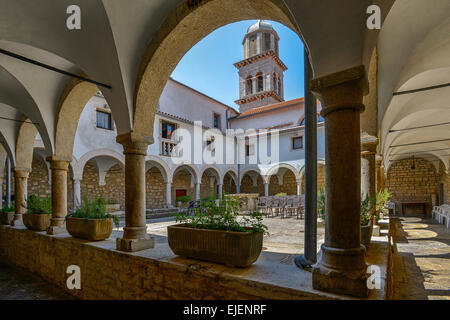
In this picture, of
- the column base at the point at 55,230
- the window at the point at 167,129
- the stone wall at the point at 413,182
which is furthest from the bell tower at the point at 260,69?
the column base at the point at 55,230

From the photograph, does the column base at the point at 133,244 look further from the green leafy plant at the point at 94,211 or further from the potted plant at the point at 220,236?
the green leafy plant at the point at 94,211

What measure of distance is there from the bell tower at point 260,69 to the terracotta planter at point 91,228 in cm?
1922

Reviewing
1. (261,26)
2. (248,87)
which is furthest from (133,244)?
→ (261,26)

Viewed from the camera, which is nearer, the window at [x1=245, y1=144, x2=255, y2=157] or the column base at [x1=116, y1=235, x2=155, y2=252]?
the column base at [x1=116, y1=235, x2=155, y2=252]

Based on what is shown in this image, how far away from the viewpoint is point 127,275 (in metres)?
3.12

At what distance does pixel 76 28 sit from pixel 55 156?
2.74 meters

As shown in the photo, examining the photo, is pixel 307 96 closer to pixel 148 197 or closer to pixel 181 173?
pixel 148 197

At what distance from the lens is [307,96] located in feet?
8.21

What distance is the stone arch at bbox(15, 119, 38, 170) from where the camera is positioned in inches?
260

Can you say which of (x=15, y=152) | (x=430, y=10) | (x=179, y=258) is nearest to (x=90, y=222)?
(x=179, y=258)

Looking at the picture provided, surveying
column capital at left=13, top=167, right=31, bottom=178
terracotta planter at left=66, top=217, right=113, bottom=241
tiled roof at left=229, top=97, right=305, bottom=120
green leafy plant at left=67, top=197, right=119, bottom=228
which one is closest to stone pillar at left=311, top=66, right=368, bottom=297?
terracotta planter at left=66, top=217, right=113, bottom=241

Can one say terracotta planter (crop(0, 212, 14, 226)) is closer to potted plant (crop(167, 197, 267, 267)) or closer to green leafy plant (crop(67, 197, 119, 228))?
green leafy plant (crop(67, 197, 119, 228))

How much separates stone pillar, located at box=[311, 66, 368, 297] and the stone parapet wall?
9.7 inches

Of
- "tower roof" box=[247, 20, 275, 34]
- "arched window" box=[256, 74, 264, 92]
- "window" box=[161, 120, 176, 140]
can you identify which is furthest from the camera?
"tower roof" box=[247, 20, 275, 34]
